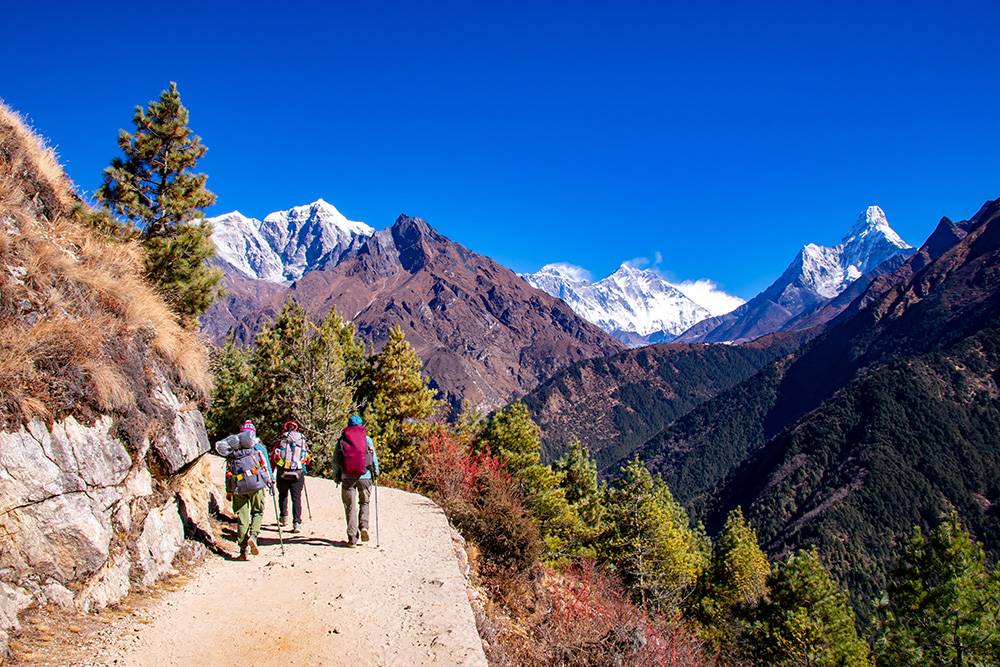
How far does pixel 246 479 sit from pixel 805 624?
117 feet

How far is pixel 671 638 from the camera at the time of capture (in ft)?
43.3

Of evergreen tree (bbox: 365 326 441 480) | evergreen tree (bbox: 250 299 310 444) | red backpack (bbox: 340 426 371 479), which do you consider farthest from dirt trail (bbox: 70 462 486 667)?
evergreen tree (bbox: 250 299 310 444)

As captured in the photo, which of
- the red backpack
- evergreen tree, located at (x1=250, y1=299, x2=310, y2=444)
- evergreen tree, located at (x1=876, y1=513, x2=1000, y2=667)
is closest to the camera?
the red backpack

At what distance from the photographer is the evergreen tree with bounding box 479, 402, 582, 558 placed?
31281 mm

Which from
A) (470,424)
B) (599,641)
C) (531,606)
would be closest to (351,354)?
(470,424)

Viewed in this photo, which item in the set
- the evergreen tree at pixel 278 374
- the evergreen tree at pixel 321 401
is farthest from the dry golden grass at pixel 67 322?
the evergreen tree at pixel 278 374

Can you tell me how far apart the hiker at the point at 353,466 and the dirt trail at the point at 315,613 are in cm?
102

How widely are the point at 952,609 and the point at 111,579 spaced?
124ft

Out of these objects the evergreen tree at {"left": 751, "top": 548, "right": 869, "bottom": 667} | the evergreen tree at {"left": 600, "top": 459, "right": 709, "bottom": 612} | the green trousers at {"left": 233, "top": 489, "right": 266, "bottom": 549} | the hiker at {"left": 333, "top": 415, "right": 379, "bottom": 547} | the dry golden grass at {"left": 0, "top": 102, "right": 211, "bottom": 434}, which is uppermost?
the dry golden grass at {"left": 0, "top": 102, "right": 211, "bottom": 434}

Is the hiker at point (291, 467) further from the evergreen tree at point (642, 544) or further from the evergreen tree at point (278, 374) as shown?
the evergreen tree at point (642, 544)

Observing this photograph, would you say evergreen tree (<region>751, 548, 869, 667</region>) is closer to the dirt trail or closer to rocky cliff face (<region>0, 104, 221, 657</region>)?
the dirt trail

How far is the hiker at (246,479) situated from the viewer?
36.7ft

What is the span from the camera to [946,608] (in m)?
30.6

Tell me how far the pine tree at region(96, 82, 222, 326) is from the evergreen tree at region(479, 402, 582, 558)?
17.2m
